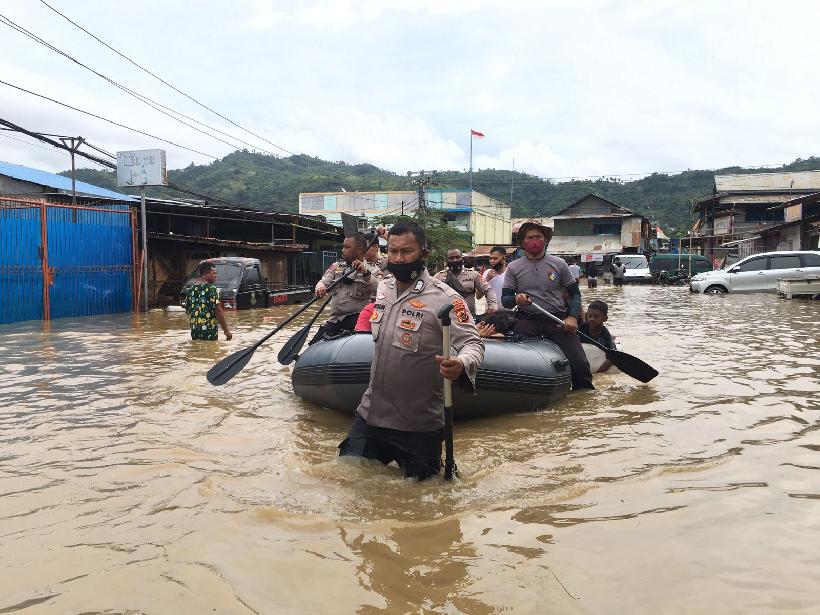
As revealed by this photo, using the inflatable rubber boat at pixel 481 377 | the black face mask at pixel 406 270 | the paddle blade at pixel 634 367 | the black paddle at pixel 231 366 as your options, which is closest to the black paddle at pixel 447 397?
A: the black face mask at pixel 406 270

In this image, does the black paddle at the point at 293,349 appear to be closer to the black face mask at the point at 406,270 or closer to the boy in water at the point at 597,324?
the boy in water at the point at 597,324

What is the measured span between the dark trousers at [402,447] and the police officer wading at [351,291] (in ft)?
8.91

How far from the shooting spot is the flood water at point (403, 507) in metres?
2.79

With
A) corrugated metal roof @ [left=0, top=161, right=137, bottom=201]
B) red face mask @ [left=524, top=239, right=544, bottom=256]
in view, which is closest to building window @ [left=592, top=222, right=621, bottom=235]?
corrugated metal roof @ [left=0, top=161, right=137, bottom=201]

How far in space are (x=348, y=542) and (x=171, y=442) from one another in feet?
7.68

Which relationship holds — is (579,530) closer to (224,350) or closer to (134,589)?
(134,589)

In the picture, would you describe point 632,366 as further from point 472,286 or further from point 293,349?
point 293,349

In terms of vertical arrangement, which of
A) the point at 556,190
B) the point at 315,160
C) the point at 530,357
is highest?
the point at 315,160

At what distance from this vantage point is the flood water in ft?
9.16

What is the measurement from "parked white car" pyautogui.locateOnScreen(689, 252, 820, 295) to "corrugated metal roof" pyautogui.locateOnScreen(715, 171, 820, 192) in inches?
1075

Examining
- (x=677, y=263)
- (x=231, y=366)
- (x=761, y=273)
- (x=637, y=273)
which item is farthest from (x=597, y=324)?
(x=677, y=263)

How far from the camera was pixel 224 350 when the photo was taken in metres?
9.76

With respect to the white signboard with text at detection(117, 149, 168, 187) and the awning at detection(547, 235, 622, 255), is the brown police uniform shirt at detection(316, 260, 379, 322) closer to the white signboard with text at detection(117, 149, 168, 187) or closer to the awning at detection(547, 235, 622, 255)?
the white signboard with text at detection(117, 149, 168, 187)

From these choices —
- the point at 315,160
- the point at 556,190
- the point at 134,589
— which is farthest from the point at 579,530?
the point at 315,160
